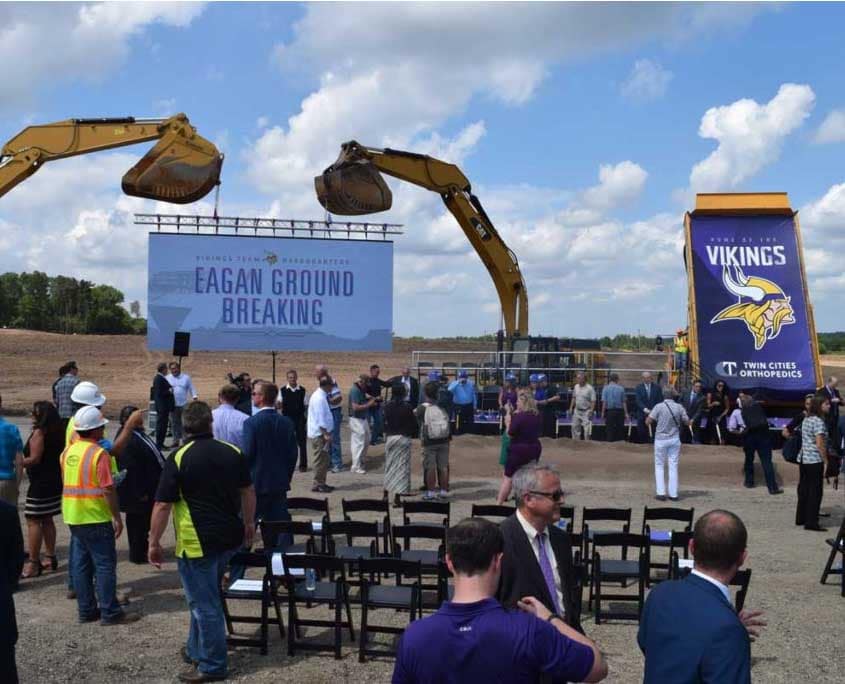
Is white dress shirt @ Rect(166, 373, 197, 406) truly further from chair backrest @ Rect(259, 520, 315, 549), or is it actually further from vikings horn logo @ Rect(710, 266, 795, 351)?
vikings horn logo @ Rect(710, 266, 795, 351)

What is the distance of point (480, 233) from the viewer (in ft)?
71.3

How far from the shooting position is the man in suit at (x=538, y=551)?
3428mm

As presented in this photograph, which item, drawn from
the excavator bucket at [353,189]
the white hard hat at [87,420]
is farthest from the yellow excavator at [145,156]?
the white hard hat at [87,420]

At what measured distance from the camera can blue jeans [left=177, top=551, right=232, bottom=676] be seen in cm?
537

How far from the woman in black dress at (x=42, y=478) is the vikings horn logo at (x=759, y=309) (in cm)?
1413

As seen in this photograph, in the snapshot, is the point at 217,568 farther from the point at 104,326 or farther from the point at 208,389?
the point at 104,326

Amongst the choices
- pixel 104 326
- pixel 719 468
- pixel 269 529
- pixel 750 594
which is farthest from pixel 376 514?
pixel 104 326

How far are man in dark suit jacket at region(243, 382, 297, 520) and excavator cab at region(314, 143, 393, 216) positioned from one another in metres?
13.1

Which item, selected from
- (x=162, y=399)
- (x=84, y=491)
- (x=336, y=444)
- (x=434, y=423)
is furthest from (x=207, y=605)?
(x=162, y=399)

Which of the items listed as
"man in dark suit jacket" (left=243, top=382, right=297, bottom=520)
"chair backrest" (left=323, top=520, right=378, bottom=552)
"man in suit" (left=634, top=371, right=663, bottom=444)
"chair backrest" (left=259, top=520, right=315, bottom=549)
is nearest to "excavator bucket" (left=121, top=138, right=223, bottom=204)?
"man in suit" (left=634, top=371, right=663, bottom=444)

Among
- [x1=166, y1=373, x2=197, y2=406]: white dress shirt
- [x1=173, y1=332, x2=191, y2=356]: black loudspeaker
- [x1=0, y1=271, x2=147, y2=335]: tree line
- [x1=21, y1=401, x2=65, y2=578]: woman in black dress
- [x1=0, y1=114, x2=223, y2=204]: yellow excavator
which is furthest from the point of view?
[x1=0, y1=271, x2=147, y2=335]: tree line

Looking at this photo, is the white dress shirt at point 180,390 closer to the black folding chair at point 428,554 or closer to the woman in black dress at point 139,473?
the woman in black dress at point 139,473

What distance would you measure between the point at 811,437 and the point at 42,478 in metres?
8.11

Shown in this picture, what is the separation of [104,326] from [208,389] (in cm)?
3270
